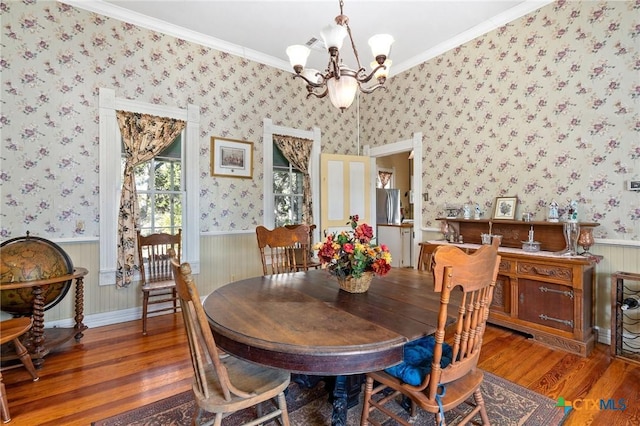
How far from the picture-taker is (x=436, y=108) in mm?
4156

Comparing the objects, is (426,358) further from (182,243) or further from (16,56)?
(16,56)

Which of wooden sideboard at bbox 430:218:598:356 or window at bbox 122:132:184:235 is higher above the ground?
window at bbox 122:132:184:235

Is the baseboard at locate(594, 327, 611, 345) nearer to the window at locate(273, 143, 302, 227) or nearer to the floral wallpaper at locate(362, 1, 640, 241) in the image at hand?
the floral wallpaper at locate(362, 1, 640, 241)

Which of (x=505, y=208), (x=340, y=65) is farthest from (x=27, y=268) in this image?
(x=505, y=208)

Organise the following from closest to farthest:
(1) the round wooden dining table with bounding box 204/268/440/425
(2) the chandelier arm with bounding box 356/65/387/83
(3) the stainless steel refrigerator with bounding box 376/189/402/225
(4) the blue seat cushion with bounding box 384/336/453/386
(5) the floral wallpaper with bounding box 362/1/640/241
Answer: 1. (1) the round wooden dining table with bounding box 204/268/440/425
2. (4) the blue seat cushion with bounding box 384/336/453/386
3. (2) the chandelier arm with bounding box 356/65/387/83
4. (5) the floral wallpaper with bounding box 362/1/640/241
5. (3) the stainless steel refrigerator with bounding box 376/189/402/225

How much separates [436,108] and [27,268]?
456cm

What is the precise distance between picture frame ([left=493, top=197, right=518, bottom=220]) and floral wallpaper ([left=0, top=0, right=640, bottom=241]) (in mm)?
97

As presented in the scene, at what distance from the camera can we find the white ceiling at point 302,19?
3.20 metres

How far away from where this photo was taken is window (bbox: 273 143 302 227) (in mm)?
4500

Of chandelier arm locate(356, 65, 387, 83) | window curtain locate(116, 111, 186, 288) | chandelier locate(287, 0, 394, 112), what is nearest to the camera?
chandelier locate(287, 0, 394, 112)

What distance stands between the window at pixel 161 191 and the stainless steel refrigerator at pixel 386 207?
424 centimetres

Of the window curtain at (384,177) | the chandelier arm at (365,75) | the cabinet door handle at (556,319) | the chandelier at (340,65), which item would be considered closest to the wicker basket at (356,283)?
the chandelier at (340,65)

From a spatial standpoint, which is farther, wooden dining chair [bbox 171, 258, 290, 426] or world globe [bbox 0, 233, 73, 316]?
world globe [bbox 0, 233, 73, 316]

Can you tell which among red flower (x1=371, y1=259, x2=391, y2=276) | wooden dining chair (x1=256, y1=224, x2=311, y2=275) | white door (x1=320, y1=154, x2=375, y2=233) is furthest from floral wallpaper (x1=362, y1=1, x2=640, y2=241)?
red flower (x1=371, y1=259, x2=391, y2=276)
